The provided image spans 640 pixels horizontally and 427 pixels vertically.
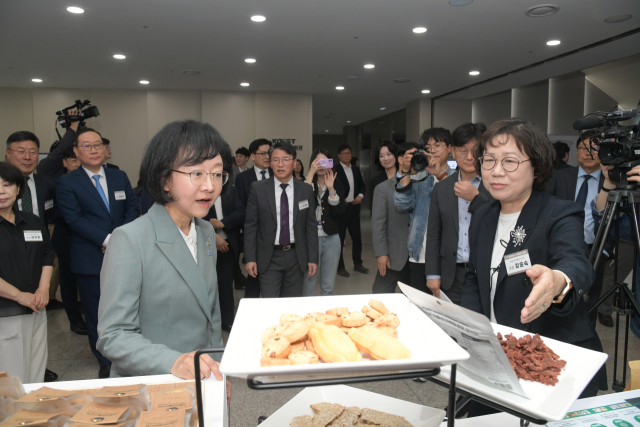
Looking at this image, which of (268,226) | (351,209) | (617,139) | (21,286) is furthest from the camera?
(351,209)

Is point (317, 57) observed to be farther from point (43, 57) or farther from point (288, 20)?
point (43, 57)

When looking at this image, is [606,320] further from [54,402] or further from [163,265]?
[54,402]

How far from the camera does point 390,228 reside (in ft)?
10.7

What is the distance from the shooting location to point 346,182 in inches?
259

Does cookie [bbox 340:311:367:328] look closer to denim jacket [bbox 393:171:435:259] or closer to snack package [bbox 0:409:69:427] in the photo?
snack package [bbox 0:409:69:427]

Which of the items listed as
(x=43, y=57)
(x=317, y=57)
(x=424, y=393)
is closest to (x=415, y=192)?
(x=424, y=393)

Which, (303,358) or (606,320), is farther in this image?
(606,320)

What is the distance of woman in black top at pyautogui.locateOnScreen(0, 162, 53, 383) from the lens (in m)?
2.29

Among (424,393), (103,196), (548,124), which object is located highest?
(548,124)

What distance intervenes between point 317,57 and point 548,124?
508 centimetres

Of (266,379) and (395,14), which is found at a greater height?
(395,14)

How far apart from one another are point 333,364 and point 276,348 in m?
0.10

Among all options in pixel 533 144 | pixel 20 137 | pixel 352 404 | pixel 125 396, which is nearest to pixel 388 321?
pixel 352 404

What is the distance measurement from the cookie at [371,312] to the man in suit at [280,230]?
7.84ft
